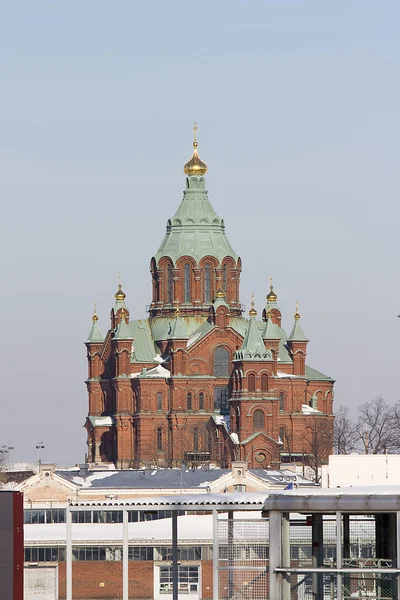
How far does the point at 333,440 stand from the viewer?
15150cm

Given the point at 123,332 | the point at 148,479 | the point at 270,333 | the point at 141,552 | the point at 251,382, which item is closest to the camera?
the point at 141,552

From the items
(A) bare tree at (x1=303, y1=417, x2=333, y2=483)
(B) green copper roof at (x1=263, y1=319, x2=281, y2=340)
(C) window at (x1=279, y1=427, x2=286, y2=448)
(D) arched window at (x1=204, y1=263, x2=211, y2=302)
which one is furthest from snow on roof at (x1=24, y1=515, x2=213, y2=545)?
(D) arched window at (x1=204, y1=263, x2=211, y2=302)

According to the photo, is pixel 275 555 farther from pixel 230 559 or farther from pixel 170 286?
pixel 170 286

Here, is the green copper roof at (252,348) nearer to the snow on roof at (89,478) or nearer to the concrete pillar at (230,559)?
the snow on roof at (89,478)

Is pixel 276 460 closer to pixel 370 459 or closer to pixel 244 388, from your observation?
pixel 244 388

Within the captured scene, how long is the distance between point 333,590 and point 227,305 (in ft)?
409

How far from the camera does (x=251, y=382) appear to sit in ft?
474

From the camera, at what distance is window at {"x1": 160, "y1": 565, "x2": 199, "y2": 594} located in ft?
191

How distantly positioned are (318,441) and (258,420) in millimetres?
4552

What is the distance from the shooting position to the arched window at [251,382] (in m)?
144

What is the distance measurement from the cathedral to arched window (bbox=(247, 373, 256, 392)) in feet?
0.23

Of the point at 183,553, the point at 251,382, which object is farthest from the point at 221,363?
the point at 183,553

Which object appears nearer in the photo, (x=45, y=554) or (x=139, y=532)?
(x=45, y=554)

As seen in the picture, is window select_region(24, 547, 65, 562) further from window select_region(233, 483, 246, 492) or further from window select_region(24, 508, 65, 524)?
window select_region(233, 483, 246, 492)
